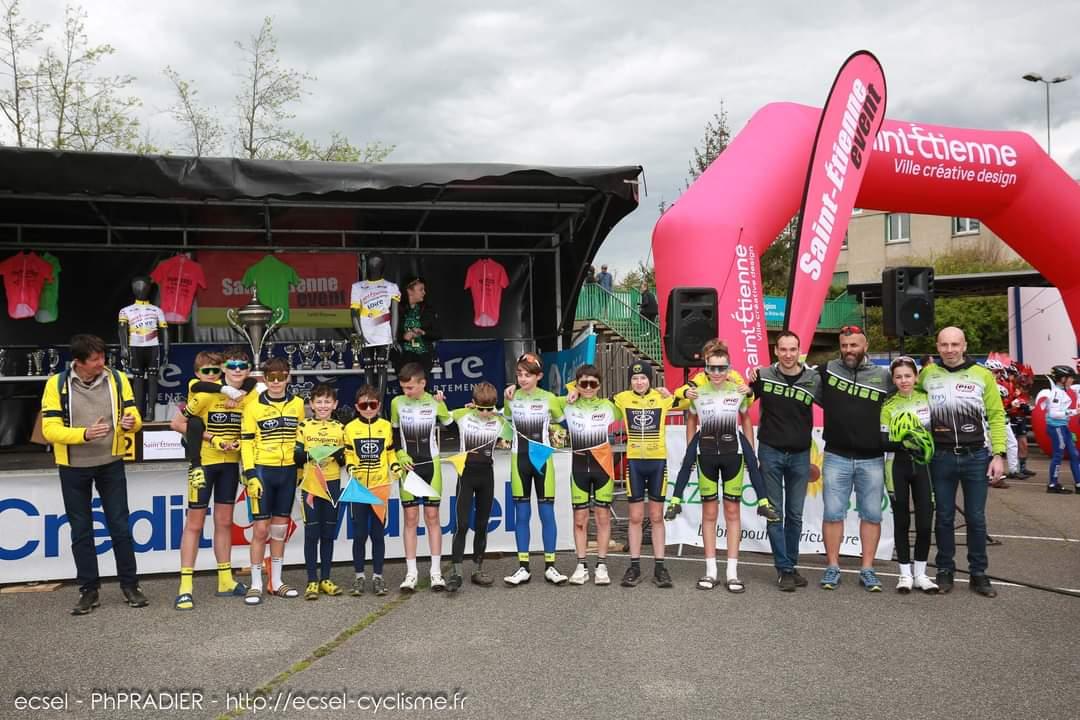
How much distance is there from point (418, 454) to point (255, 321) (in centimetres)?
541

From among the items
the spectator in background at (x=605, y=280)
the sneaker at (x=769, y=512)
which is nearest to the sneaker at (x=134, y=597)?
the sneaker at (x=769, y=512)

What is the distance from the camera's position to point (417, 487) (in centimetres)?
631

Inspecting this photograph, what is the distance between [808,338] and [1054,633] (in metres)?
5.27

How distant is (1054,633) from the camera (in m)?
5.14

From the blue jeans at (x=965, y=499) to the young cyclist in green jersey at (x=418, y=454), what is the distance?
11.8ft

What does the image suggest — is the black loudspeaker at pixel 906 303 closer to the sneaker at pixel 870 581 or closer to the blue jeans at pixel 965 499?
the blue jeans at pixel 965 499

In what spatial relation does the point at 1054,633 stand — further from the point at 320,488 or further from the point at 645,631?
the point at 320,488

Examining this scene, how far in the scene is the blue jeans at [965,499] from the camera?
6145 mm

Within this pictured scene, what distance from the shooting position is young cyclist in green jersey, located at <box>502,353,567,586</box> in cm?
652

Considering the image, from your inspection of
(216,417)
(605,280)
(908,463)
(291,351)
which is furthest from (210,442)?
(605,280)

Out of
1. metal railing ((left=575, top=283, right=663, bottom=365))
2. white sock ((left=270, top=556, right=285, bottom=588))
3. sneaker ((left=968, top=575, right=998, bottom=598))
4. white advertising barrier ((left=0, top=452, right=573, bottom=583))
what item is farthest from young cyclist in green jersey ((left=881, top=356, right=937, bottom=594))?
metal railing ((left=575, top=283, right=663, bottom=365))

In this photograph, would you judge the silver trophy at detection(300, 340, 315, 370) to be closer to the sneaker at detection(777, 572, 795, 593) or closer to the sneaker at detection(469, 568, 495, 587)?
the sneaker at detection(469, 568, 495, 587)

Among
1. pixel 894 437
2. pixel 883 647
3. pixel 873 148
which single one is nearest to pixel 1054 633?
pixel 883 647

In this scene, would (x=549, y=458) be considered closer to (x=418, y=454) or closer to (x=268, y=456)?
(x=418, y=454)
